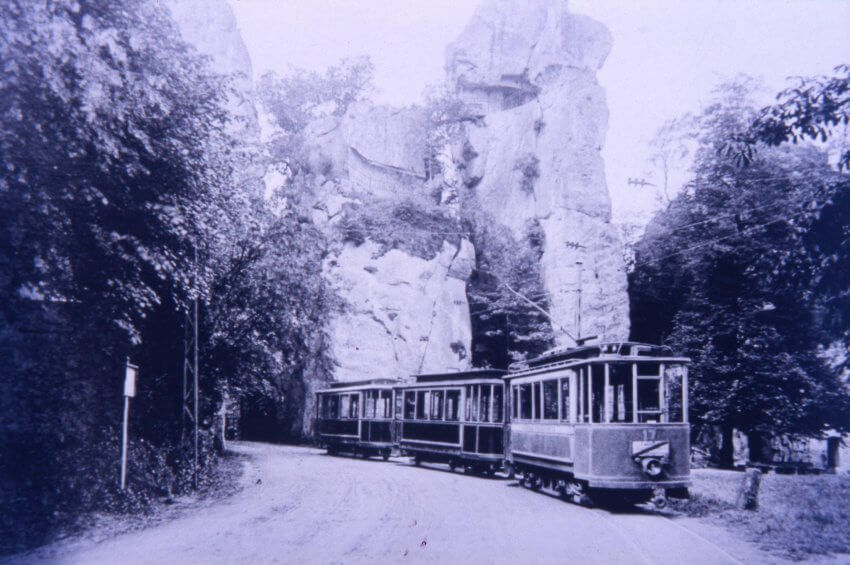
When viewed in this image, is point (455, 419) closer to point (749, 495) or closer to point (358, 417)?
point (358, 417)

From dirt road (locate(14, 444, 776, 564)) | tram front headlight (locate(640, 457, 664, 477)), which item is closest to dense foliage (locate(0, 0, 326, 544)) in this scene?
dirt road (locate(14, 444, 776, 564))

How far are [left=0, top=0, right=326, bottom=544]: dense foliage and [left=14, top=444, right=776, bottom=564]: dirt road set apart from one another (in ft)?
5.64

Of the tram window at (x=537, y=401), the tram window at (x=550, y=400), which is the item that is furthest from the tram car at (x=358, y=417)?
the tram window at (x=550, y=400)

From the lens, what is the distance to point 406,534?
10.4 metres

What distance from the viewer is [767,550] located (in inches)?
387

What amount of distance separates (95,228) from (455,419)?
47.8ft

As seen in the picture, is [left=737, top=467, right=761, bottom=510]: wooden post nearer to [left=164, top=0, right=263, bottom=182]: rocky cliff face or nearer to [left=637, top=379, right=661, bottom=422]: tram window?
[left=637, top=379, right=661, bottom=422]: tram window

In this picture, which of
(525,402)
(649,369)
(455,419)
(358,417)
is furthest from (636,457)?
(358,417)

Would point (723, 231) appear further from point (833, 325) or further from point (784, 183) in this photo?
point (833, 325)

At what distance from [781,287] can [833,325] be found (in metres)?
0.83

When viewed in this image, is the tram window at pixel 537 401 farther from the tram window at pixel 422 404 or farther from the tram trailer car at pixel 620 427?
the tram window at pixel 422 404

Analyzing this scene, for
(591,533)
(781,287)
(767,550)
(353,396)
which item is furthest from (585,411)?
(353,396)

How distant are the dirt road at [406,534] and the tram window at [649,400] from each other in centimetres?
187

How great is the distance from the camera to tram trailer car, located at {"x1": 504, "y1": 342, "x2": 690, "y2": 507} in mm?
13250
